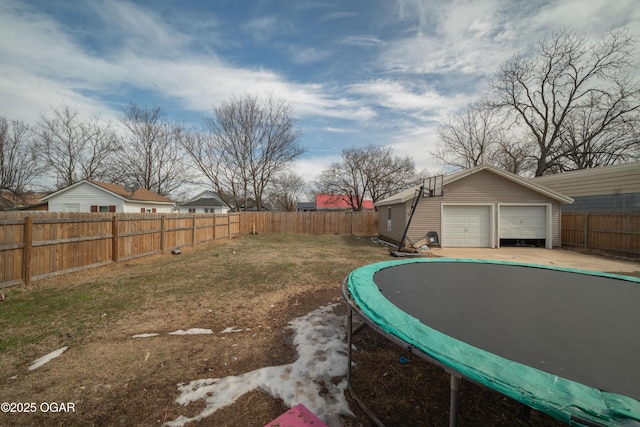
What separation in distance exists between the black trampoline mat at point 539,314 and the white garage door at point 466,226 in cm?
665

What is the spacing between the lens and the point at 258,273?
231 inches

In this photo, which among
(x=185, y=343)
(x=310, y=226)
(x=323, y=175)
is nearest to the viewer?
(x=185, y=343)

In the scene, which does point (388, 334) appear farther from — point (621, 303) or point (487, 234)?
point (487, 234)

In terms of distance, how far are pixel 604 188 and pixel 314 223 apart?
44.9 feet

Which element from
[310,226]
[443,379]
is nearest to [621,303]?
[443,379]

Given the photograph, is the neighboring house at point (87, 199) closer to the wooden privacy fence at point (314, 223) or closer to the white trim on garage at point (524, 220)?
the wooden privacy fence at point (314, 223)

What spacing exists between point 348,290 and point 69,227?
637 cm

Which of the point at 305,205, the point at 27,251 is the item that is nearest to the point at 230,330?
the point at 27,251

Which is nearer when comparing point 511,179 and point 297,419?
point 297,419

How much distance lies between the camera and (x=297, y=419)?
168 cm

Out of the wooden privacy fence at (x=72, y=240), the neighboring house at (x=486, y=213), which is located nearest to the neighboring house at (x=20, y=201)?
the wooden privacy fence at (x=72, y=240)

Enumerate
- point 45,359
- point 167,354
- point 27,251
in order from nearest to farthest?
point 45,359, point 167,354, point 27,251

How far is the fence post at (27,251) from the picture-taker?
4508mm

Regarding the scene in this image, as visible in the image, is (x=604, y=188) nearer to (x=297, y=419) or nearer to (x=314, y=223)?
(x=314, y=223)
